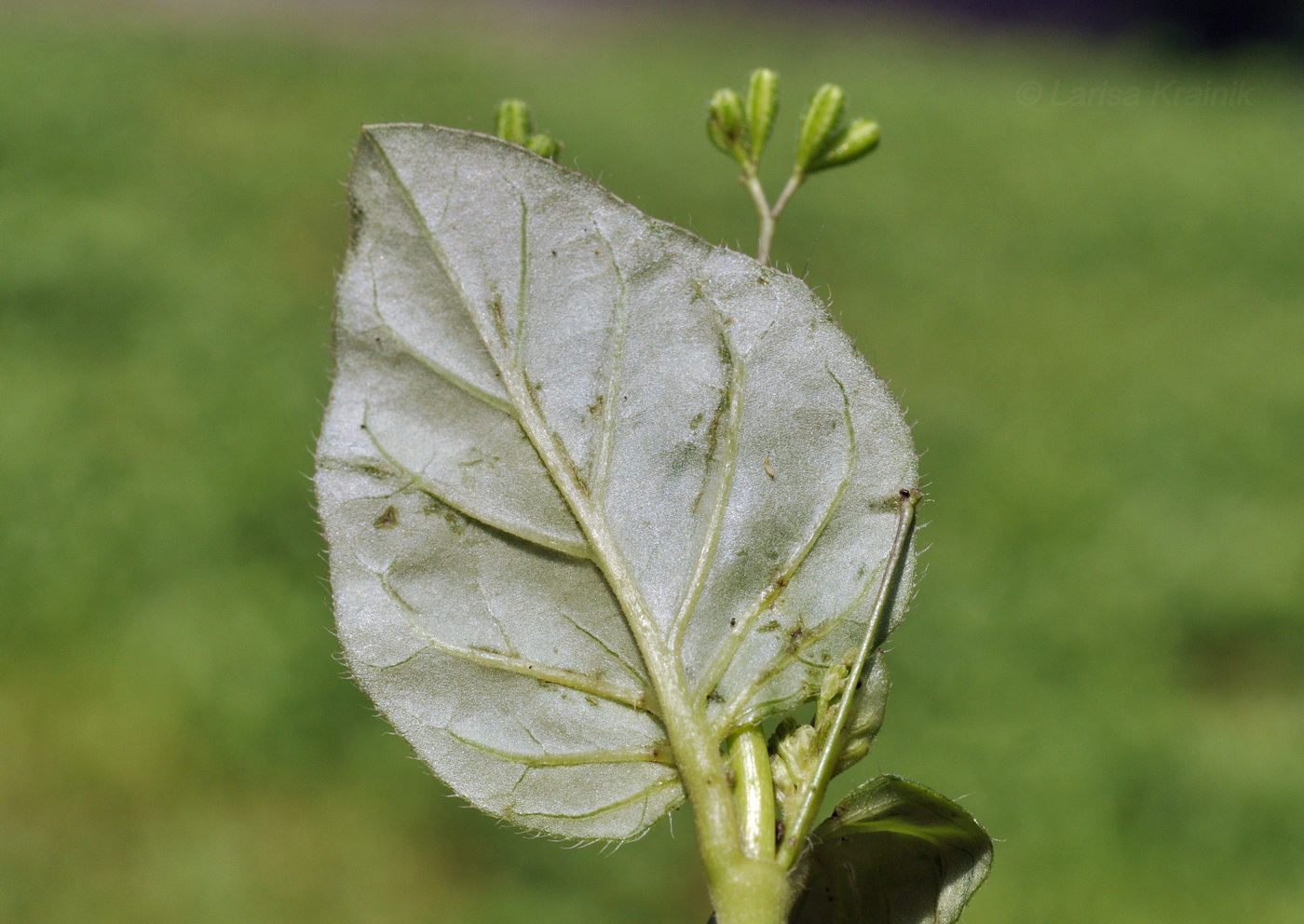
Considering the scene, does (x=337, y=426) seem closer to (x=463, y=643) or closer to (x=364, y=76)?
(x=463, y=643)

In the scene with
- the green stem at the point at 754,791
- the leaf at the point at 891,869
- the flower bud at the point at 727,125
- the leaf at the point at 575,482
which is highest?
the flower bud at the point at 727,125

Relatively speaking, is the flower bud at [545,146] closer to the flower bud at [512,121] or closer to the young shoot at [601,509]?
the flower bud at [512,121]

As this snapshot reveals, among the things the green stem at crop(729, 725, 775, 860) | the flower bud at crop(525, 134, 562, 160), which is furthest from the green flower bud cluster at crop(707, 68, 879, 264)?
the green stem at crop(729, 725, 775, 860)

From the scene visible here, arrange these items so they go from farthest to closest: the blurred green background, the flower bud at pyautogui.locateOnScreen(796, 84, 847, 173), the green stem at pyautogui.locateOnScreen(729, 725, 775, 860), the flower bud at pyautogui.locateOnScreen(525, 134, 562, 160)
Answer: the blurred green background, the flower bud at pyautogui.locateOnScreen(796, 84, 847, 173), the flower bud at pyautogui.locateOnScreen(525, 134, 562, 160), the green stem at pyautogui.locateOnScreen(729, 725, 775, 860)

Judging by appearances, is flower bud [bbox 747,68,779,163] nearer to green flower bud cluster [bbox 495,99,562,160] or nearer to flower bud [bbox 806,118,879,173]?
flower bud [bbox 806,118,879,173]

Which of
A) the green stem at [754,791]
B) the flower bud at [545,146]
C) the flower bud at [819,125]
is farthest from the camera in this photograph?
the flower bud at [819,125]

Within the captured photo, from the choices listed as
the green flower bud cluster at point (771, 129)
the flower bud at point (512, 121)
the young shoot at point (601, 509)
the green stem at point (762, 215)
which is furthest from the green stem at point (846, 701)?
the flower bud at point (512, 121)
